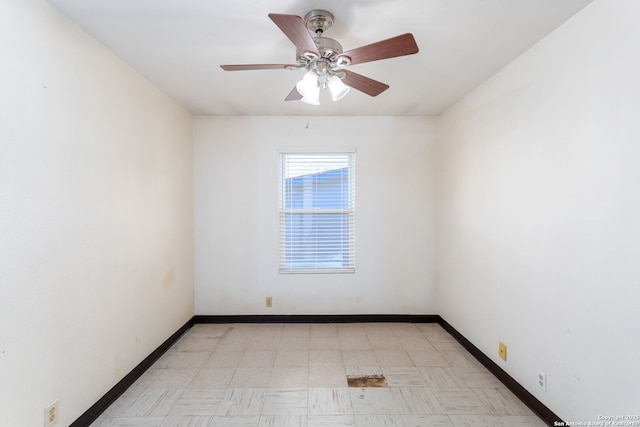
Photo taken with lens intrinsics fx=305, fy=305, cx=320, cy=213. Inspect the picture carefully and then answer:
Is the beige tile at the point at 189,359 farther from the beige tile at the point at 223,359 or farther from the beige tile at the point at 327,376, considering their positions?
the beige tile at the point at 327,376

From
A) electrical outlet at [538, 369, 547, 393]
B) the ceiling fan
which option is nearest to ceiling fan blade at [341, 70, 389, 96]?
Result: the ceiling fan

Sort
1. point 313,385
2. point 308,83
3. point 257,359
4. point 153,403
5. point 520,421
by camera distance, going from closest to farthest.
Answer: point 308,83 < point 520,421 < point 153,403 < point 313,385 < point 257,359

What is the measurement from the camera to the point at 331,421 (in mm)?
1964

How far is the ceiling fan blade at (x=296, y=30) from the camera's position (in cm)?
132

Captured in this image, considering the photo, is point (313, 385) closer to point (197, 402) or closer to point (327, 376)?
point (327, 376)

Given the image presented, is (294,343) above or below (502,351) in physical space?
below

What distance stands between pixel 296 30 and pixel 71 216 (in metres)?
1.65

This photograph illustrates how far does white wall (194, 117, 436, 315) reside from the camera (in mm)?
3613

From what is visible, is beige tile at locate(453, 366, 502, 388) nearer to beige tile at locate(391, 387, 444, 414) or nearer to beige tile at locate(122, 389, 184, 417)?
beige tile at locate(391, 387, 444, 414)

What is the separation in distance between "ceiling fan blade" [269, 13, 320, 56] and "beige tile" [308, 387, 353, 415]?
7.34ft

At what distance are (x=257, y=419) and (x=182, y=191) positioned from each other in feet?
7.68

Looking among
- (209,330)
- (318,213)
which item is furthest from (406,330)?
(209,330)

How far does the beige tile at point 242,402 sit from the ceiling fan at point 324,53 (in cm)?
210

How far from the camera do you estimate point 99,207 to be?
79.7 inches
